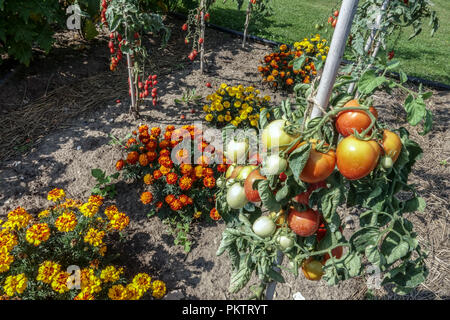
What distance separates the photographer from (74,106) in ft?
11.7

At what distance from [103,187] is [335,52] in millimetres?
2447

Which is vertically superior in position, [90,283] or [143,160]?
[143,160]

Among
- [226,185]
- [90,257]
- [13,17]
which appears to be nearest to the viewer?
[226,185]

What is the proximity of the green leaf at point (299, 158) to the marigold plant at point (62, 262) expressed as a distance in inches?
55.4

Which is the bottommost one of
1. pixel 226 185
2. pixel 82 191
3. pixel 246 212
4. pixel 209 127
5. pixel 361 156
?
pixel 82 191

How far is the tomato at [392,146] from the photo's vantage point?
33.6 inches

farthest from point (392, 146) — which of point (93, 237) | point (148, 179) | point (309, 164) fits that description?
point (148, 179)

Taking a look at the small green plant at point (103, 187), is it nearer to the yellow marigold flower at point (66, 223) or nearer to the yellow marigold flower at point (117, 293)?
the yellow marigold flower at point (66, 223)

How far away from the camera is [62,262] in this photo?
2078 millimetres

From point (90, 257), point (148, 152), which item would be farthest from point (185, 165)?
point (90, 257)

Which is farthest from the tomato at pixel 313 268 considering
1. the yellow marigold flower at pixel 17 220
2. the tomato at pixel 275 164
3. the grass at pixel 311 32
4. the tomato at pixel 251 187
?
the grass at pixel 311 32

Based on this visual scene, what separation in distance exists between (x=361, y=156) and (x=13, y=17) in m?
A: 3.99

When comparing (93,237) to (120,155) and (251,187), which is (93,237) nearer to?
(120,155)
